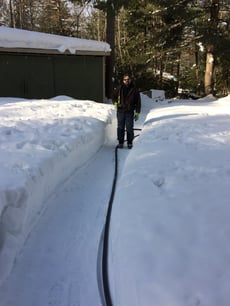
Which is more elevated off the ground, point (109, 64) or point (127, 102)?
point (109, 64)

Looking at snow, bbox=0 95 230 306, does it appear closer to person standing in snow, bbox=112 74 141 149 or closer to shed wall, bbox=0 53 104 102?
person standing in snow, bbox=112 74 141 149

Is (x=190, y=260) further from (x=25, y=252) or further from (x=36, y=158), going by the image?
(x=36, y=158)

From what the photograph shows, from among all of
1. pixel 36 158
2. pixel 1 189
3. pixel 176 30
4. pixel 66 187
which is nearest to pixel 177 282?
pixel 1 189

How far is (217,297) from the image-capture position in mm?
2170

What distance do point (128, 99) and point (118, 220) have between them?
4646 mm

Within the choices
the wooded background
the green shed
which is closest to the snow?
the green shed

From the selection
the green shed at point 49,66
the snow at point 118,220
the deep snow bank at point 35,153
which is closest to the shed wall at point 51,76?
the green shed at point 49,66

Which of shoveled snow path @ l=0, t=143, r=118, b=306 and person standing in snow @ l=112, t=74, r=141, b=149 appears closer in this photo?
shoveled snow path @ l=0, t=143, r=118, b=306

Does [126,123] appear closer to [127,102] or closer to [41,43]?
[127,102]

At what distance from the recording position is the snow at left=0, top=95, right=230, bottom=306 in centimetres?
244

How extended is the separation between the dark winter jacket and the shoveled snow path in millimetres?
2837

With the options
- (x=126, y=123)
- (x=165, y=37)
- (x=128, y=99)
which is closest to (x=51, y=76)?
(x=126, y=123)

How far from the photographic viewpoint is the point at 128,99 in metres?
7.67

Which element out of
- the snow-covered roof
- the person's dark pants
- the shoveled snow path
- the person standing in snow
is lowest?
the shoveled snow path
